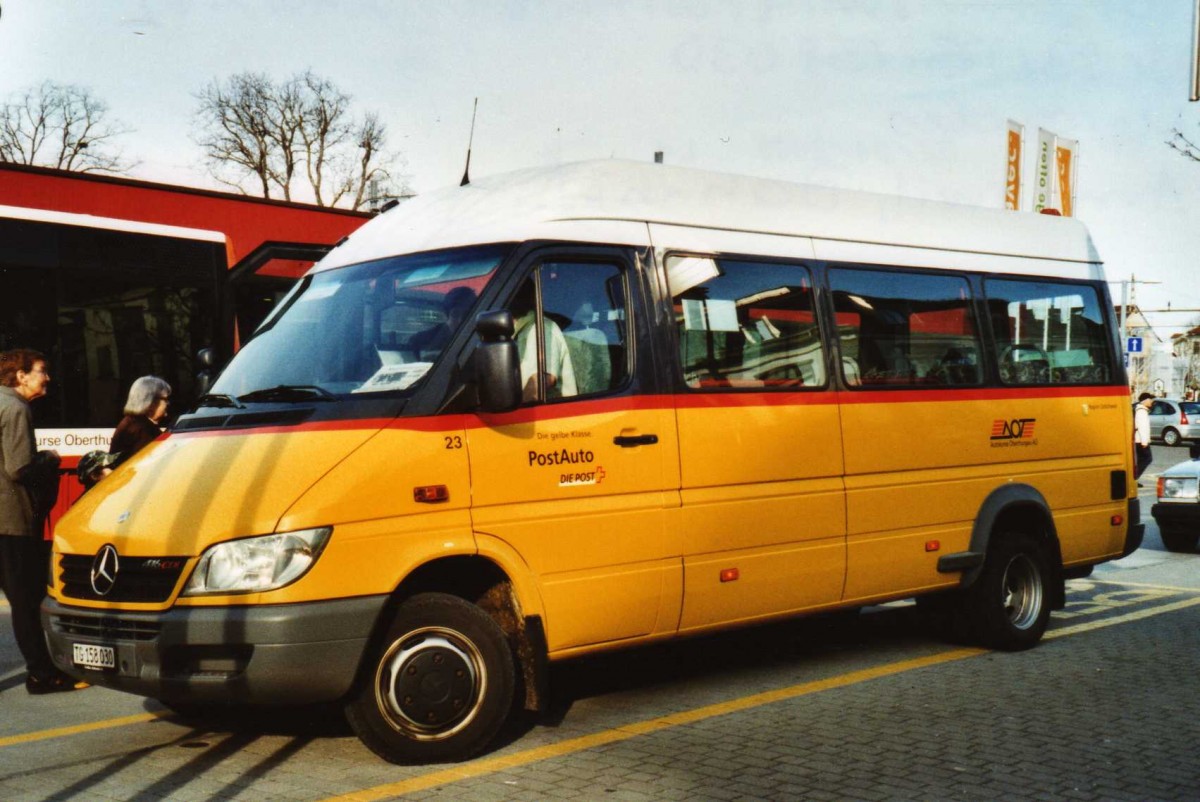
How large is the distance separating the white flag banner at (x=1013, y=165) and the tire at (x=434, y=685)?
1506 inches

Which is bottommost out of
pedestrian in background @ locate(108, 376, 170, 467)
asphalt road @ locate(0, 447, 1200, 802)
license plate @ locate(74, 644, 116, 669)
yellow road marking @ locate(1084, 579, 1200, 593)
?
yellow road marking @ locate(1084, 579, 1200, 593)

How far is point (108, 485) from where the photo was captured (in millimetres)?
6180

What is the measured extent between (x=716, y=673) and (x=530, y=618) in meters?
2.22

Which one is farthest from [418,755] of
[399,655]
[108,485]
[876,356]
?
[876,356]

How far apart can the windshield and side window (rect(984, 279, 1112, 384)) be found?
4.12 meters

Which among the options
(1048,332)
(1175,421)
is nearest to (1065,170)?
(1175,421)

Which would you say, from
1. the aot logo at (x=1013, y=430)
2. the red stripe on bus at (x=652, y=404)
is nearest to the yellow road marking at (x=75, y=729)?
the red stripe on bus at (x=652, y=404)

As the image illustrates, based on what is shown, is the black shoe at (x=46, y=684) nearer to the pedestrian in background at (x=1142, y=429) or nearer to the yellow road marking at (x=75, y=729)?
the yellow road marking at (x=75, y=729)

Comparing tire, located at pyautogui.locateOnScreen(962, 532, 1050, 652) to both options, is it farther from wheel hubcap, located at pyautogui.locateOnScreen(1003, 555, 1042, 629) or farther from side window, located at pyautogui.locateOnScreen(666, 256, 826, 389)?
side window, located at pyautogui.locateOnScreen(666, 256, 826, 389)

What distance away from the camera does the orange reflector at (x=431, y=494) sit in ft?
18.8

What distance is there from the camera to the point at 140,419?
7.88 meters

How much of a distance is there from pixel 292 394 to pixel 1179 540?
13.0m

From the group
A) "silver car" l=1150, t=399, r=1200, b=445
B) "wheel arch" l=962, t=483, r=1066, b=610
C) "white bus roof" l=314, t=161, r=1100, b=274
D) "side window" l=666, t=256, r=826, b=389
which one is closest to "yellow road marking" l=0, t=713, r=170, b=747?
"white bus roof" l=314, t=161, r=1100, b=274

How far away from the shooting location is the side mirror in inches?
226
